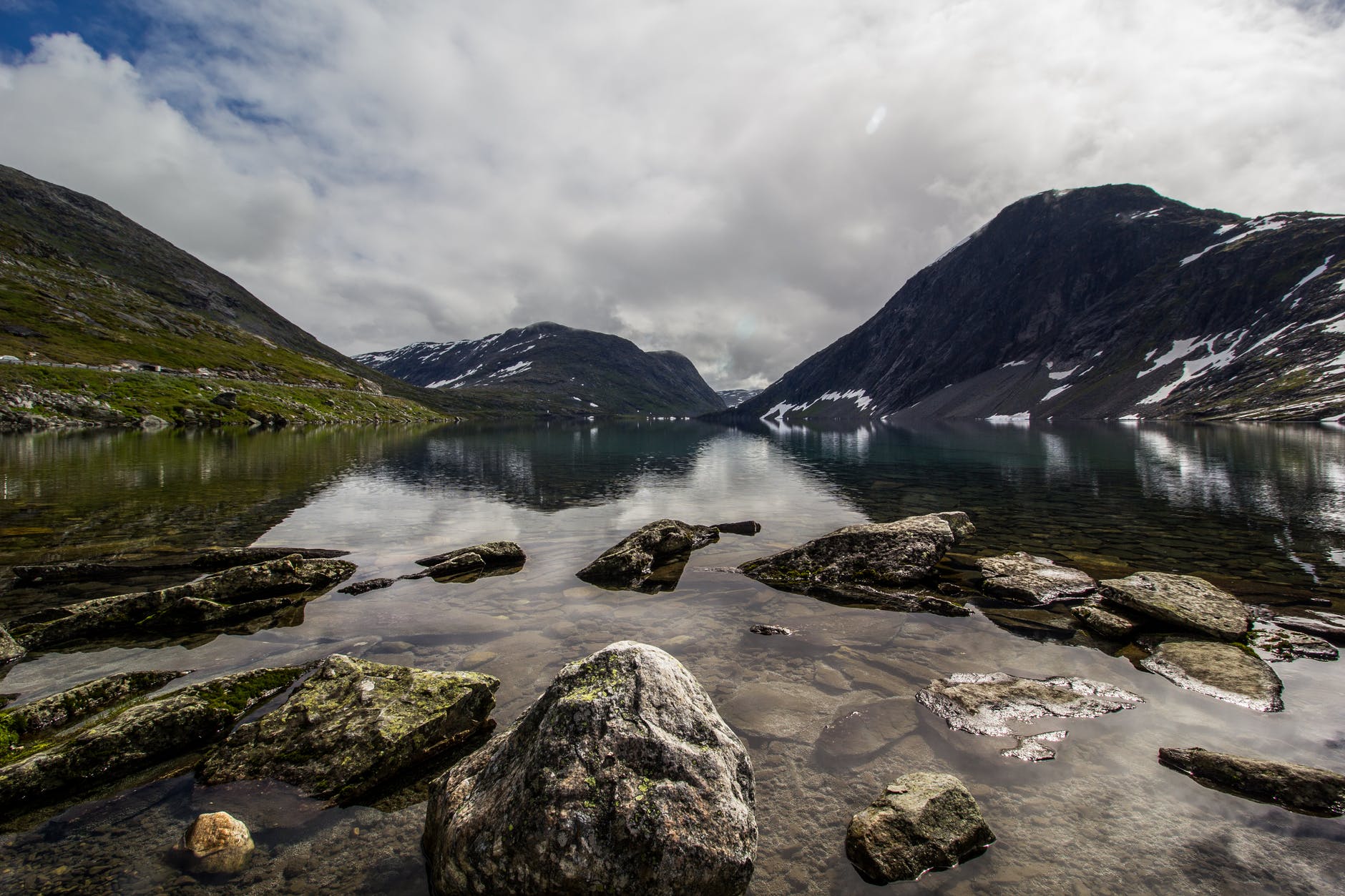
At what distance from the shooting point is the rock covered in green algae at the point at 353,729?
28.8ft

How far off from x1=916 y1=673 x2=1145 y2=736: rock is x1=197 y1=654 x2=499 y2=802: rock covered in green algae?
9.32 metres

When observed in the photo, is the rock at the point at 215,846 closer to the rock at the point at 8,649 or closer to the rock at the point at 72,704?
the rock at the point at 72,704

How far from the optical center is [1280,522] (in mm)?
28219

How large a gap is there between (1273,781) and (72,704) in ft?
67.1

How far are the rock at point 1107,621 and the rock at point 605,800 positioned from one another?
1254 centimetres

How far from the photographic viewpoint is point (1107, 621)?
48.6 ft

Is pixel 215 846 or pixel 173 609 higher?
pixel 173 609

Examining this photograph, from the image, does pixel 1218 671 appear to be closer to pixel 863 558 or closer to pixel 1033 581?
pixel 1033 581

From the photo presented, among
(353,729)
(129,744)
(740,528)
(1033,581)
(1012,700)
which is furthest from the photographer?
(740,528)

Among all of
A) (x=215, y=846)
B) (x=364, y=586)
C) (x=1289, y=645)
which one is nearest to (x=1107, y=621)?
(x=1289, y=645)

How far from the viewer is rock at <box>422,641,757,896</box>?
20.1ft

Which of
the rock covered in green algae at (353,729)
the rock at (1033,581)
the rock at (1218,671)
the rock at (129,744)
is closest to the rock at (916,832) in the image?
the rock covered in green algae at (353,729)

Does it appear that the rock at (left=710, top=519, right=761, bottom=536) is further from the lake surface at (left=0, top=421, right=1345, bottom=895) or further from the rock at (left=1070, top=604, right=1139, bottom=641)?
the rock at (left=1070, top=604, right=1139, bottom=641)

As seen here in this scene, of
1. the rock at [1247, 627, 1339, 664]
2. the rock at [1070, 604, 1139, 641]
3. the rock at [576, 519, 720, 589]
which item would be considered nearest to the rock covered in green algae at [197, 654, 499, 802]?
the rock at [576, 519, 720, 589]
